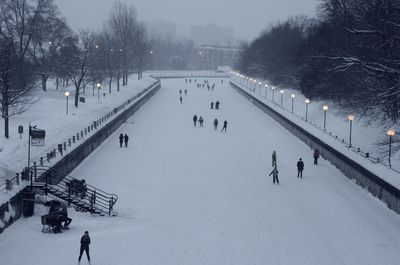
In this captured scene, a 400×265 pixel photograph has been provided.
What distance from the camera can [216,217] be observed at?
71.4 feet

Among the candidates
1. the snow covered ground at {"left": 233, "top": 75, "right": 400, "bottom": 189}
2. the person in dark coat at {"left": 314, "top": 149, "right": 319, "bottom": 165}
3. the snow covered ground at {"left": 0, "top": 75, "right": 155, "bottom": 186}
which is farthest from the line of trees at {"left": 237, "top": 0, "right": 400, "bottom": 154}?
the snow covered ground at {"left": 0, "top": 75, "right": 155, "bottom": 186}

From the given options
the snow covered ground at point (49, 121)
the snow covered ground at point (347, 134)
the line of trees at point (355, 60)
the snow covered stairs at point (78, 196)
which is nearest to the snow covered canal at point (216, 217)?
the snow covered stairs at point (78, 196)

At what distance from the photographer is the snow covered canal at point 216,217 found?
17.7 metres

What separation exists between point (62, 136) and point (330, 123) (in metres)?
22.0

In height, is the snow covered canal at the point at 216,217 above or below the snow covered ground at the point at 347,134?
below

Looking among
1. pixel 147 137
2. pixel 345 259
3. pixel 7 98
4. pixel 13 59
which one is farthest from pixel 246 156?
pixel 13 59

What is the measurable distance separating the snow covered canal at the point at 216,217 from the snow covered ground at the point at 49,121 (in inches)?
106

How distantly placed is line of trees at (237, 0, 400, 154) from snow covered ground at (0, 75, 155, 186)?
17.1 m

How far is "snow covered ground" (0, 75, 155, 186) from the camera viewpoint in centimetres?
2762

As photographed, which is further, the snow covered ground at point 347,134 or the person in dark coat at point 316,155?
the person in dark coat at point 316,155

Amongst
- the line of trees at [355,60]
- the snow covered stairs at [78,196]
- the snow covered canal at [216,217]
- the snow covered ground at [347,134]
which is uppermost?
the line of trees at [355,60]

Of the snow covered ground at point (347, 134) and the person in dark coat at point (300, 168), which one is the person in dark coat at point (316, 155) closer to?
the snow covered ground at point (347, 134)

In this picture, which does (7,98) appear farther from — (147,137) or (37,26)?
(37,26)

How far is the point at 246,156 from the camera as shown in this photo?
3494 centimetres
